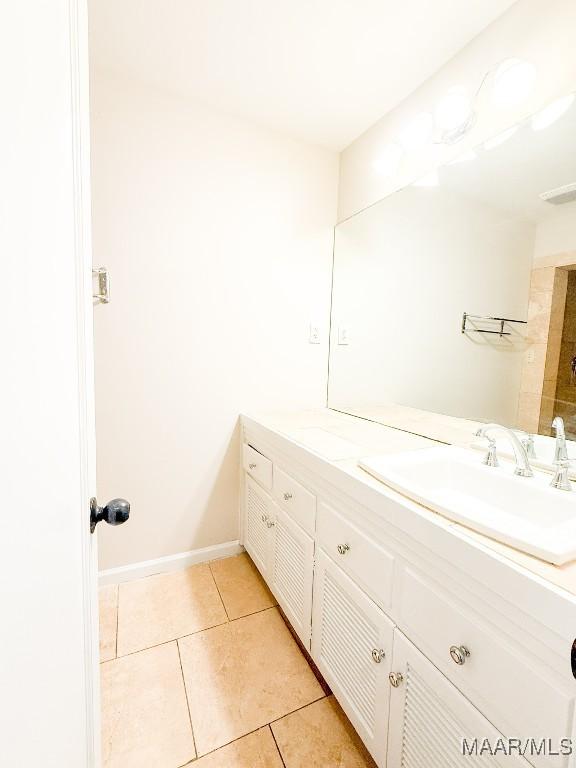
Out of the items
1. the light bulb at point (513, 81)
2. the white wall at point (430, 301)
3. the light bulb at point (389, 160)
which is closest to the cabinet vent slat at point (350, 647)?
the white wall at point (430, 301)

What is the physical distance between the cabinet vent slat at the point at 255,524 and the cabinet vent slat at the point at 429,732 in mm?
908

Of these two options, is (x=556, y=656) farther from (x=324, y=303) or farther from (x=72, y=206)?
(x=324, y=303)

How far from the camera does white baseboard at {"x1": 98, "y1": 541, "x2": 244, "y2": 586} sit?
5.47 ft

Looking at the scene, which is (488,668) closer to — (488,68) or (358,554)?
(358,554)

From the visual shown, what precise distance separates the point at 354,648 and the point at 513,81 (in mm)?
1831

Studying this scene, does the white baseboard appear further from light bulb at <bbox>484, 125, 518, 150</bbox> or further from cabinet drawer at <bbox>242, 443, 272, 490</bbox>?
light bulb at <bbox>484, 125, 518, 150</bbox>

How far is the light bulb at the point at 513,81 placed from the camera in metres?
1.07

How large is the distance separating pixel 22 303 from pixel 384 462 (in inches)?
38.0

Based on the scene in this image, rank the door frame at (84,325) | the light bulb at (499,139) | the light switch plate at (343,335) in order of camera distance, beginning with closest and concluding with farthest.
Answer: the door frame at (84,325) < the light bulb at (499,139) < the light switch plate at (343,335)

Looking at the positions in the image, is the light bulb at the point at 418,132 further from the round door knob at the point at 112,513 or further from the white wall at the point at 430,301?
the round door knob at the point at 112,513

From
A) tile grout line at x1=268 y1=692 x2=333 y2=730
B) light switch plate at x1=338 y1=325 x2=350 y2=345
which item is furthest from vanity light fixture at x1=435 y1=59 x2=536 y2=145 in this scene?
tile grout line at x1=268 y1=692 x2=333 y2=730

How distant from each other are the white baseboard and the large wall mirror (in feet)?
3.50

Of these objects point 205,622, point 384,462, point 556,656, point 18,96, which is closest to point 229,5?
point 18,96

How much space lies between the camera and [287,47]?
4.32 ft
